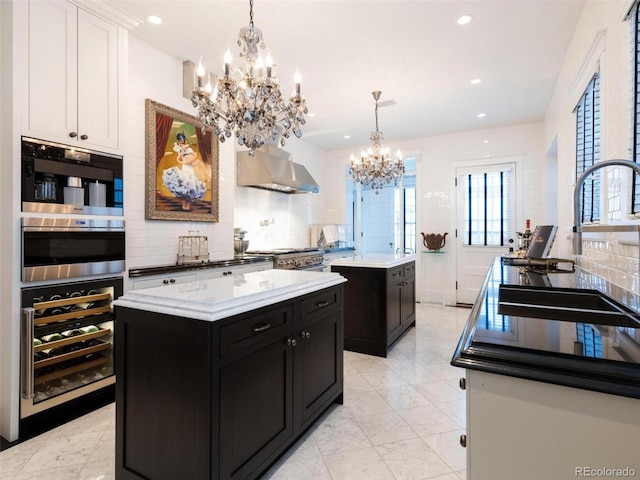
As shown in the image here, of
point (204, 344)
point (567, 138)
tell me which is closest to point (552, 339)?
point (204, 344)

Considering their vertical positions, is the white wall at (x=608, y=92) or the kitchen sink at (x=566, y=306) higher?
the white wall at (x=608, y=92)

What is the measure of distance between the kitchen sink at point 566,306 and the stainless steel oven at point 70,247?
2536 millimetres

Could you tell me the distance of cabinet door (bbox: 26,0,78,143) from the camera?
7.00ft

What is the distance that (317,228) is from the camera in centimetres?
Result: 638

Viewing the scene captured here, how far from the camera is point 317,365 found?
83.0 inches

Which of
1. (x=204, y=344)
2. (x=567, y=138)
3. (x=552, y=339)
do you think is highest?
(x=567, y=138)

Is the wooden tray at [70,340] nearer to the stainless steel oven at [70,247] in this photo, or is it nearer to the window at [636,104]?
the stainless steel oven at [70,247]

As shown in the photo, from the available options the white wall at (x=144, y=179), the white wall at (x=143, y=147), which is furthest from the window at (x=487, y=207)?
the white wall at (x=143, y=147)

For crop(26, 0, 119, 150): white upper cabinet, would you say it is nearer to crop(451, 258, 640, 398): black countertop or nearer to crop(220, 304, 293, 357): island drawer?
crop(220, 304, 293, 357): island drawer

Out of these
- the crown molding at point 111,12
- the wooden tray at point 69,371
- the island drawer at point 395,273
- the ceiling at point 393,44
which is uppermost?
the ceiling at point 393,44

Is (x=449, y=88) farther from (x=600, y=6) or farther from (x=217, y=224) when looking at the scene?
(x=217, y=224)

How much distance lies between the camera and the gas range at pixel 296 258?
4215 millimetres

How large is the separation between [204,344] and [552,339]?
1.16 m

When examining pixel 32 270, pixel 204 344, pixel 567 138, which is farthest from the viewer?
pixel 567 138
